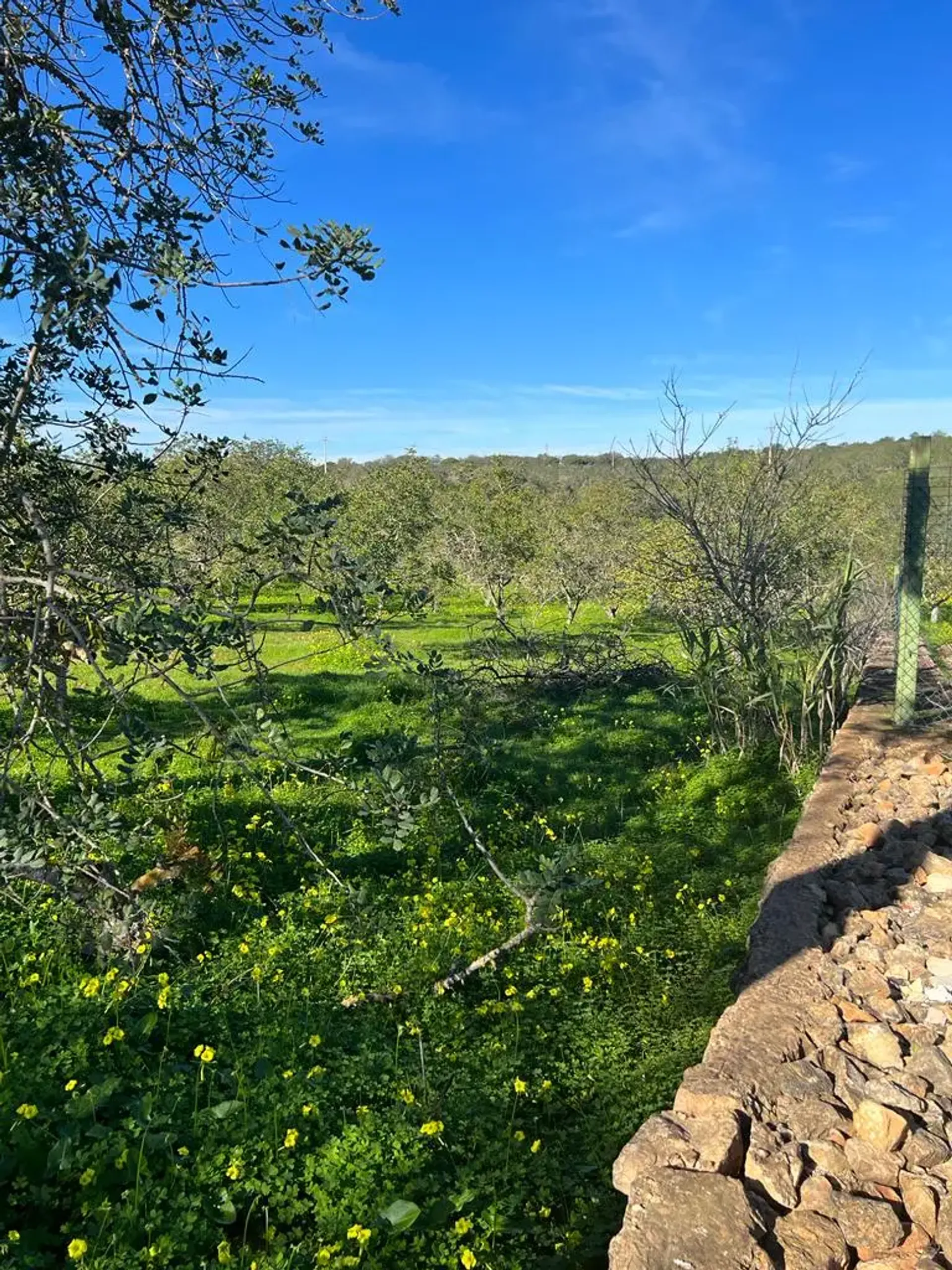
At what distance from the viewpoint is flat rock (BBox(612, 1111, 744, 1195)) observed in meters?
2.17

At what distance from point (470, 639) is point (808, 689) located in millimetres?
5171

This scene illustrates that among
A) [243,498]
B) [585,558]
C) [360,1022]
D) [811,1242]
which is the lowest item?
[360,1022]

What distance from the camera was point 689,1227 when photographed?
1963mm

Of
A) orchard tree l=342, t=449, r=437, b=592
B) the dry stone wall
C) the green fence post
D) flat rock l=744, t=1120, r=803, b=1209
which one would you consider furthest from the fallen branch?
orchard tree l=342, t=449, r=437, b=592

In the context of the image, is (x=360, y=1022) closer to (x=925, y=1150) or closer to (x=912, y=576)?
(x=925, y=1150)

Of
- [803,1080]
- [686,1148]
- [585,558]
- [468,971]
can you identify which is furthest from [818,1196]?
[585,558]

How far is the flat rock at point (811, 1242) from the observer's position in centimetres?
187

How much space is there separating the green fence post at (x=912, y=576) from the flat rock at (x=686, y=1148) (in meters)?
4.82

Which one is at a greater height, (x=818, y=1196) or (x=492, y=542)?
(x=492, y=542)

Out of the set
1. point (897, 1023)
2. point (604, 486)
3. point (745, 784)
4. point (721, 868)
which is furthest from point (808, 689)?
point (604, 486)

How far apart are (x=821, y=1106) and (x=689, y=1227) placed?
2.02 ft

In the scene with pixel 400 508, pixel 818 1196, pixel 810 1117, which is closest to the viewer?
pixel 818 1196

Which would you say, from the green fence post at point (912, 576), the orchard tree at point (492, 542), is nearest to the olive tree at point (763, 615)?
the green fence post at point (912, 576)

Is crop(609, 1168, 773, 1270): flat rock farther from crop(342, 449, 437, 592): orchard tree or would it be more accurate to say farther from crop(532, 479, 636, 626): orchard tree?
crop(342, 449, 437, 592): orchard tree
